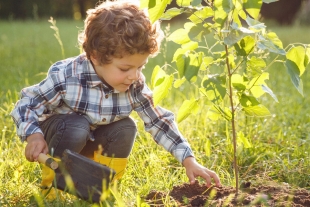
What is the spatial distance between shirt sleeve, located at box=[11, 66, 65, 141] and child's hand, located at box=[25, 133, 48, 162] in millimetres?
68

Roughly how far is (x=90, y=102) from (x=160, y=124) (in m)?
0.34

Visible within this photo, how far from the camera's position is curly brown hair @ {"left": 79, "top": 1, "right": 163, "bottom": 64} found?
224 cm

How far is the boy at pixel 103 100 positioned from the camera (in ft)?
7.36

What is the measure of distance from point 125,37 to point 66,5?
15.7m

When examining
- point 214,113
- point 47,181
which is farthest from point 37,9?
point 214,113

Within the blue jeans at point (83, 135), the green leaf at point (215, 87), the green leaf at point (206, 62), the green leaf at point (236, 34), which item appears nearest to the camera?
the green leaf at point (236, 34)

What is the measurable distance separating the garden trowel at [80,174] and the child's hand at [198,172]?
1.24 feet

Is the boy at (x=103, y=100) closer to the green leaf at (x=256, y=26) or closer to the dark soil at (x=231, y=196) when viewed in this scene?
the dark soil at (x=231, y=196)

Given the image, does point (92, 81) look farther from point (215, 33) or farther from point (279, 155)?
point (279, 155)

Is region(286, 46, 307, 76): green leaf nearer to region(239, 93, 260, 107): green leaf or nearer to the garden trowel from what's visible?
region(239, 93, 260, 107): green leaf

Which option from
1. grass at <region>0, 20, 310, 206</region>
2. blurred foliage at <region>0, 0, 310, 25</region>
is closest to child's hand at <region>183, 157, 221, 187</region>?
grass at <region>0, 20, 310, 206</region>

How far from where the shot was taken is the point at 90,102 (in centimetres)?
241

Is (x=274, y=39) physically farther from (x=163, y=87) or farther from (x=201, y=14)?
(x=163, y=87)

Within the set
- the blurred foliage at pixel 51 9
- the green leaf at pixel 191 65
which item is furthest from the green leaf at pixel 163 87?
the blurred foliage at pixel 51 9
